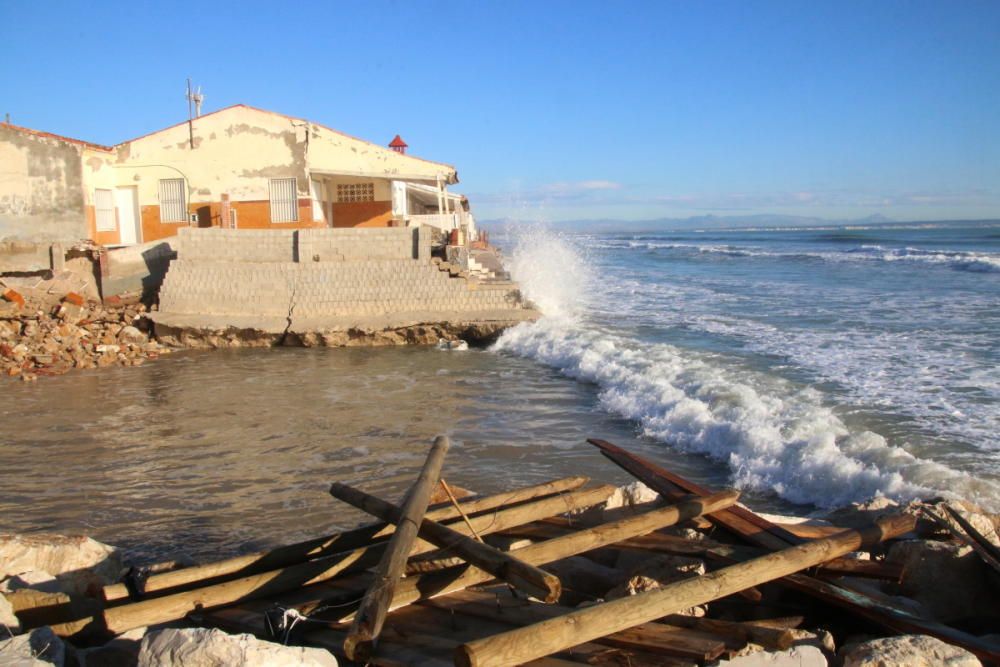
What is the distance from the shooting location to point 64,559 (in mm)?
4785

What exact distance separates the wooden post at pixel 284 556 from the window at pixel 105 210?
70.1 feet

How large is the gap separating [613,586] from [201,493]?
4802mm

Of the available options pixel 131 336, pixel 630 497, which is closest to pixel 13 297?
pixel 131 336

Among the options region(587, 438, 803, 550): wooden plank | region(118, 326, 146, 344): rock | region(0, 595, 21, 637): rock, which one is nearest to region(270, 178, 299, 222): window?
region(118, 326, 146, 344): rock

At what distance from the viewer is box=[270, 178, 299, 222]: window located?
23266 millimetres

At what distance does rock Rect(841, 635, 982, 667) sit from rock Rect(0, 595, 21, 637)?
3811 mm

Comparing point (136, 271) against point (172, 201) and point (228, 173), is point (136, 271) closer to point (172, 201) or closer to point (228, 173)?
point (172, 201)

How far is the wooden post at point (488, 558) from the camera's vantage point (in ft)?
11.2

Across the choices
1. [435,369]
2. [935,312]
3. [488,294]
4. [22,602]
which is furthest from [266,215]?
[22,602]

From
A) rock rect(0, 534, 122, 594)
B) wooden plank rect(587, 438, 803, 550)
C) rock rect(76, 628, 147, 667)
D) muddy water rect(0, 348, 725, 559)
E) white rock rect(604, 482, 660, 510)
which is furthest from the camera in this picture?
muddy water rect(0, 348, 725, 559)

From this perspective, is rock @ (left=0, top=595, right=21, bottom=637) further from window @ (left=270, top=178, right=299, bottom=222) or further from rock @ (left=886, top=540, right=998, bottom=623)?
window @ (left=270, top=178, right=299, bottom=222)

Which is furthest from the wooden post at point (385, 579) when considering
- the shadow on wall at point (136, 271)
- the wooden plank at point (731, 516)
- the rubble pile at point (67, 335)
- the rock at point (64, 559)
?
the shadow on wall at point (136, 271)

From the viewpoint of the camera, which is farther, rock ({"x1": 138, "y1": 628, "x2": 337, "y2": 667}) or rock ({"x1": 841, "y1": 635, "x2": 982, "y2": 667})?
rock ({"x1": 841, "y1": 635, "x2": 982, "y2": 667})

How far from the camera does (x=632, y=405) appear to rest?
10.9 m
